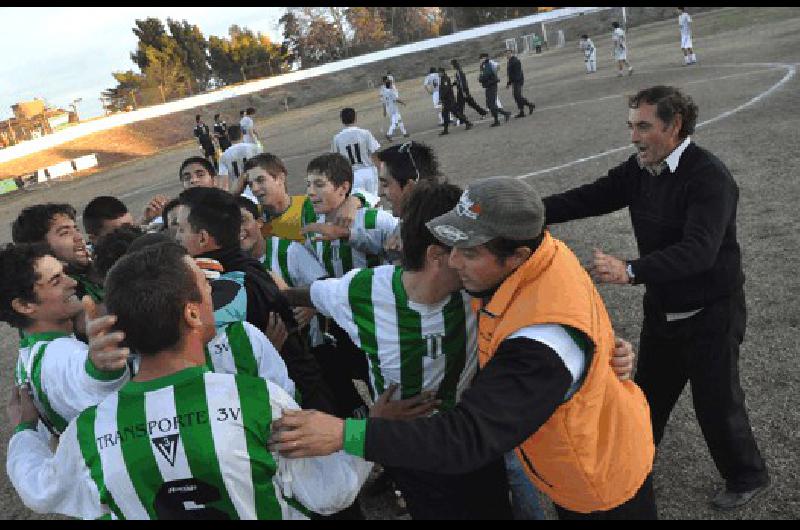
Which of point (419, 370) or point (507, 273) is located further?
point (419, 370)

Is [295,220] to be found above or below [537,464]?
above

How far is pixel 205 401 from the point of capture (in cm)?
183

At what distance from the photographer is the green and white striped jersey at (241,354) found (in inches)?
98.3

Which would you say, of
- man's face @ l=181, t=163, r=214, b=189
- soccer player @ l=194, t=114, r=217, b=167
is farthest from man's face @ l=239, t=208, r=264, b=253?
soccer player @ l=194, t=114, r=217, b=167

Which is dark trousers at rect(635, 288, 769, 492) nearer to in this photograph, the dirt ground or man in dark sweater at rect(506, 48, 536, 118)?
the dirt ground

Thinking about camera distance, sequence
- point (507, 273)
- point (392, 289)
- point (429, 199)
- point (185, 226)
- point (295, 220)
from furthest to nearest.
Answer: point (295, 220)
point (185, 226)
point (392, 289)
point (429, 199)
point (507, 273)

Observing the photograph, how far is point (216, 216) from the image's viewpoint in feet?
10.2

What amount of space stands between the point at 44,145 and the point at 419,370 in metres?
44.0

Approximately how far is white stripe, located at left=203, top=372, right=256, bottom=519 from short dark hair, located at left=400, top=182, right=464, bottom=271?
34.4 inches

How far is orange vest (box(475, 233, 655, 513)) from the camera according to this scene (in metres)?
1.86

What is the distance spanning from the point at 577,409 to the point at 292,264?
2711mm

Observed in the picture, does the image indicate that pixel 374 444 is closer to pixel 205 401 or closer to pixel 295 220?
pixel 205 401

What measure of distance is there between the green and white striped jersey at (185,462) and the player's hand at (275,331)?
1.06 metres
